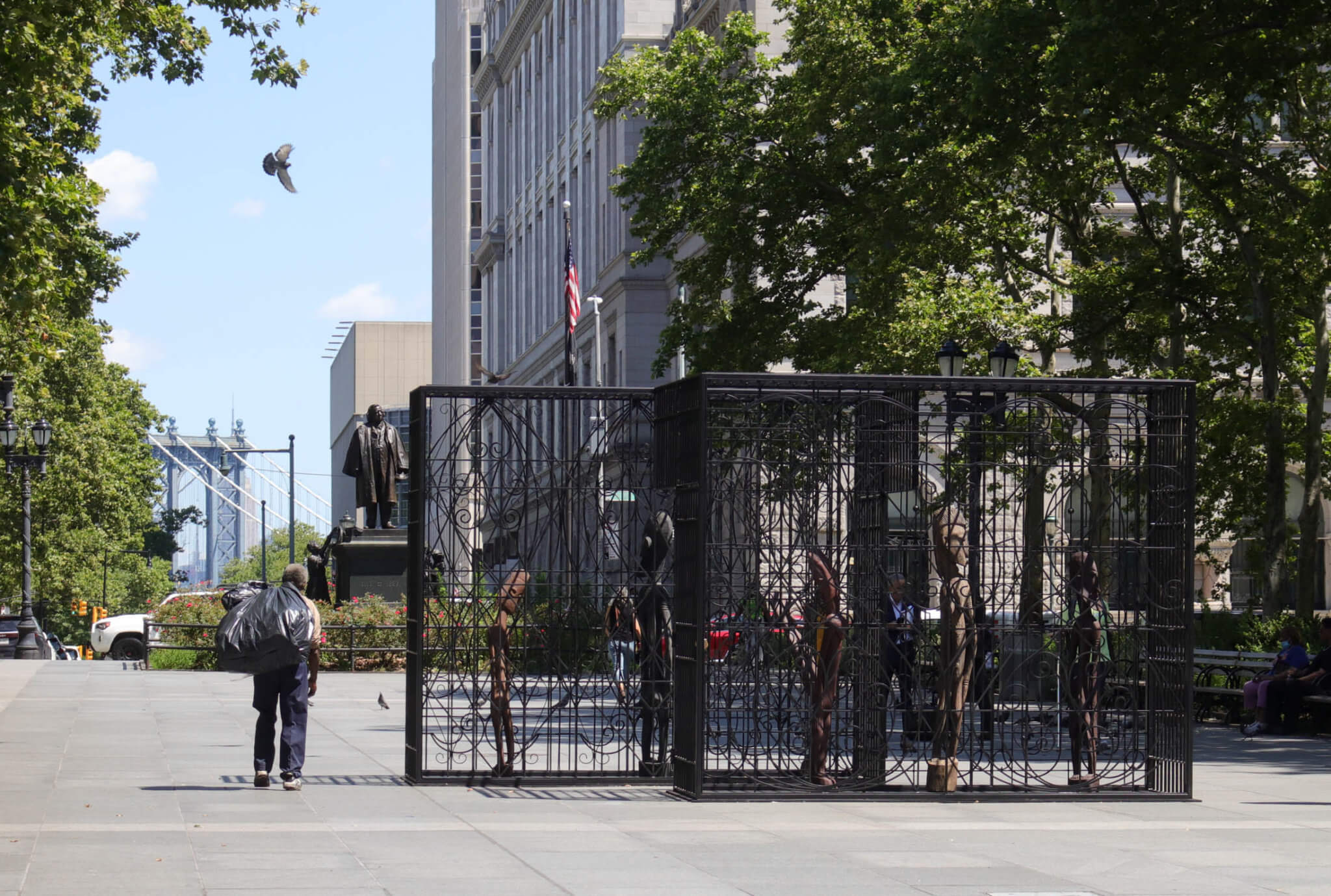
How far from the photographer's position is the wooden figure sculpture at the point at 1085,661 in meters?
14.1

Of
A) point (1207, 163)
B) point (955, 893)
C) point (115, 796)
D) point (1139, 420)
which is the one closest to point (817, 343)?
point (1207, 163)

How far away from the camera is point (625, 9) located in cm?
6862

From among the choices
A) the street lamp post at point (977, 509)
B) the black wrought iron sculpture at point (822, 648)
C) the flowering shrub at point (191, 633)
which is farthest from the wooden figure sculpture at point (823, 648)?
the flowering shrub at point (191, 633)

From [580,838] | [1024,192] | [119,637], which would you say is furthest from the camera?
[119,637]

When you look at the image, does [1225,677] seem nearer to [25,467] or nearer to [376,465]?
[376,465]

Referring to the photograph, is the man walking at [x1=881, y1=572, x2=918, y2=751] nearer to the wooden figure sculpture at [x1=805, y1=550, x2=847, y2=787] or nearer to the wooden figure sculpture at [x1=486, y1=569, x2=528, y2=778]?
the wooden figure sculpture at [x1=805, y1=550, x2=847, y2=787]

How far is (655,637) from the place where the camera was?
1444cm

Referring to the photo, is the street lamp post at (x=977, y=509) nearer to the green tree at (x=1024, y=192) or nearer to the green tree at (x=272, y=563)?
the green tree at (x=1024, y=192)

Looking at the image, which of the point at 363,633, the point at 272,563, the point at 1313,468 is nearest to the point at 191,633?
the point at 363,633

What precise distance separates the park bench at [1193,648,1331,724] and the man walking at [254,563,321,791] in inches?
523

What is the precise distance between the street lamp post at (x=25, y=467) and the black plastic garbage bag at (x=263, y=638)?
30.0 meters

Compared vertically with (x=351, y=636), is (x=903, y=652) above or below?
above

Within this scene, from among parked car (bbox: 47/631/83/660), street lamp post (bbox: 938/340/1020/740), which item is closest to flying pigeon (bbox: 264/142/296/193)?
street lamp post (bbox: 938/340/1020/740)

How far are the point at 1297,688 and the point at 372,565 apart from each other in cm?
1829
